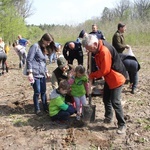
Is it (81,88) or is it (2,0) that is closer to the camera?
(81,88)

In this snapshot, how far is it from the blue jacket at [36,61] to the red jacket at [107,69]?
4.01 ft

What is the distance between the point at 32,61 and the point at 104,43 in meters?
1.52

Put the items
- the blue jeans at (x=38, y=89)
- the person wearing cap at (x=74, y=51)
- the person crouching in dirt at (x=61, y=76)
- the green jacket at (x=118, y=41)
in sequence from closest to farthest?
the blue jeans at (x=38, y=89)
the person crouching in dirt at (x=61, y=76)
the green jacket at (x=118, y=41)
the person wearing cap at (x=74, y=51)

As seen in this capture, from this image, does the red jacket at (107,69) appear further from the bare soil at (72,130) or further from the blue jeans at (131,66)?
the blue jeans at (131,66)

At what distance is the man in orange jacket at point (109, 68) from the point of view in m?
3.61

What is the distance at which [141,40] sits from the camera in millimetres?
18531

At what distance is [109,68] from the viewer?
12.1 feet

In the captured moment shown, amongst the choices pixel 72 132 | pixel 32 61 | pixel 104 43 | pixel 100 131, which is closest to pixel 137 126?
pixel 100 131

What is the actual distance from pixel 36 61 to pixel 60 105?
3.14 feet

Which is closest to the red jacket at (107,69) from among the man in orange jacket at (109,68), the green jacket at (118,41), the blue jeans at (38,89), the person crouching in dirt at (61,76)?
the man in orange jacket at (109,68)

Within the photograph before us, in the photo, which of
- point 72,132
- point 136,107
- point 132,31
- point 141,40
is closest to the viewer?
point 72,132

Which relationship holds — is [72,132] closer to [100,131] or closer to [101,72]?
[100,131]

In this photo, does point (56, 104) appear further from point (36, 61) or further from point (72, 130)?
point (36, 61)

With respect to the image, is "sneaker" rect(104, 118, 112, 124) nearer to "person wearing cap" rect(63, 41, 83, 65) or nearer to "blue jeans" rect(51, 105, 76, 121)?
"blue jeans" rect(51, 105, 76, 121)
